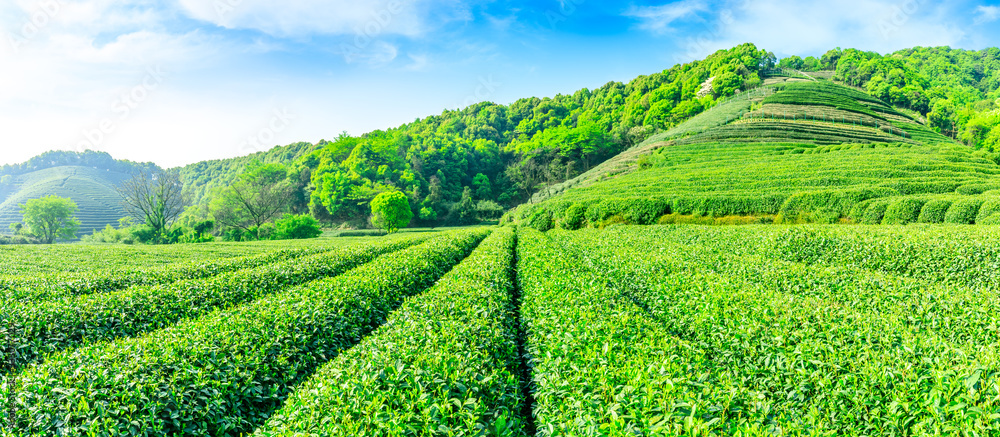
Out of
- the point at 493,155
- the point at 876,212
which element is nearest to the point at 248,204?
the point at 493,155

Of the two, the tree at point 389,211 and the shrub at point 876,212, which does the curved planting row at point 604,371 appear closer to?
the shrub at point 876,212

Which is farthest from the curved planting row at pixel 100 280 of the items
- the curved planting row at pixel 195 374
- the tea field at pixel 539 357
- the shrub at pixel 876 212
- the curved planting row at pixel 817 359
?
the shrub at pixel 876 212

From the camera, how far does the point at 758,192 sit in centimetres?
2583

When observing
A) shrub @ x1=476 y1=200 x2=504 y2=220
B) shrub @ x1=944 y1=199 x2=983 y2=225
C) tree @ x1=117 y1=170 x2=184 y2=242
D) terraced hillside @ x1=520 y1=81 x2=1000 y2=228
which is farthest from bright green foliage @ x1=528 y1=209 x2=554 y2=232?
tree @ x1=117 y1=170 x2=184 y2=242

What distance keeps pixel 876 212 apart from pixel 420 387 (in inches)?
960

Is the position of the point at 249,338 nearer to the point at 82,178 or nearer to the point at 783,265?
the point at 783,265

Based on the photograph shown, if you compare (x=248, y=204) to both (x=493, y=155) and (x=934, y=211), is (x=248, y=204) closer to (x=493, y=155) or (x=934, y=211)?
(x=493, y=155)

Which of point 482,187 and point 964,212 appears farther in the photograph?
point 482,187

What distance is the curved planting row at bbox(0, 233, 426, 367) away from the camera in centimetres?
664

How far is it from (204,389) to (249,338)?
1.23 m

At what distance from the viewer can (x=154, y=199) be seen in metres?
47.8

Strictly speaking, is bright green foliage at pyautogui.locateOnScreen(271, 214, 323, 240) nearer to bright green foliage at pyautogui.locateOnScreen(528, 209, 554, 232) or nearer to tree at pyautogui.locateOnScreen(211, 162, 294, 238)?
tree at pyautogui.locateOnScreen(211, 162, 294, 238)

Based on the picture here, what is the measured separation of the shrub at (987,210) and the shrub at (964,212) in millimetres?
271

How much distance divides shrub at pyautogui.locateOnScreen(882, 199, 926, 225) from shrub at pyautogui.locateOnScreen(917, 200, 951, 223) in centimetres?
34
